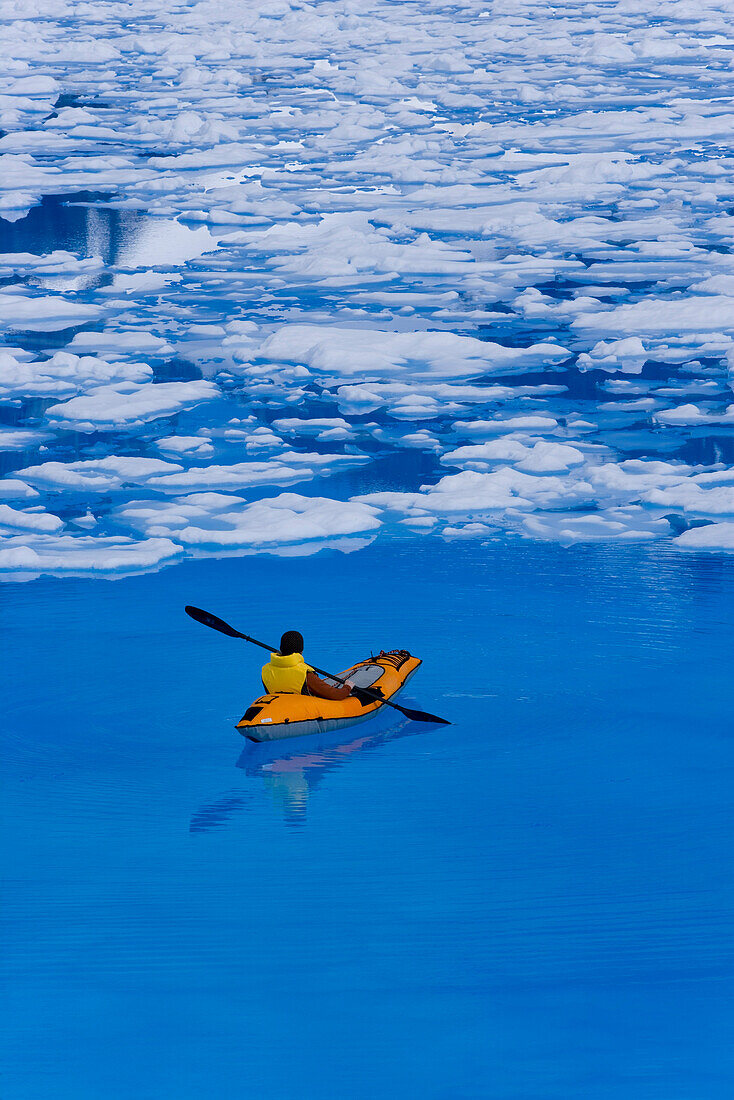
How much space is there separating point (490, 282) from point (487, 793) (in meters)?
7.12

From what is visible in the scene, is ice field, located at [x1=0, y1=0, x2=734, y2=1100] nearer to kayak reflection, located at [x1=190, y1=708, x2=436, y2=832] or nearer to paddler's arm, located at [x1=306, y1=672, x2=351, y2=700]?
kayak reflection, located at [x1=190, y1=708, x2=436, y2=832]

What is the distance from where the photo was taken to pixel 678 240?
39.3 ft

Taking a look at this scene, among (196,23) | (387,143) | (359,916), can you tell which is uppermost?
(196,23)

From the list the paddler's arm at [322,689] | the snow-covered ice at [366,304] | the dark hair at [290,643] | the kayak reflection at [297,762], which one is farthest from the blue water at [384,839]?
the snow-covered ice at [366,304]

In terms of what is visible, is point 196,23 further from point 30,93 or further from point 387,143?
point 387,143

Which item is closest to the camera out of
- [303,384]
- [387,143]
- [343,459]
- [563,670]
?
[563,670]

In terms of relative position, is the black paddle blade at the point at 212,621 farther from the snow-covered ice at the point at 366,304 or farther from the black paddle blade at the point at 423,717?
the snow-covered ice at the point at 366,304

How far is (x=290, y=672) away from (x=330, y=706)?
0.75 ft

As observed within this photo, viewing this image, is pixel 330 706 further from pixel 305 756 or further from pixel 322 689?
pixel 305 756

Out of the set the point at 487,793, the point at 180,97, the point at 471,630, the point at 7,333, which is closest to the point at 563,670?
the point at 471,630

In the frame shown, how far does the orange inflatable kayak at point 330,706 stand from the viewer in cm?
499

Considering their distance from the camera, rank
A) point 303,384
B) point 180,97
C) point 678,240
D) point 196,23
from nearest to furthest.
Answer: point 303,384 → point 678,240 → point 180,97 → point 196,23

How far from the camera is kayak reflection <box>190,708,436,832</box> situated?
4582 mm

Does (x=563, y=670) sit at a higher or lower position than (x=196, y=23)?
lower
